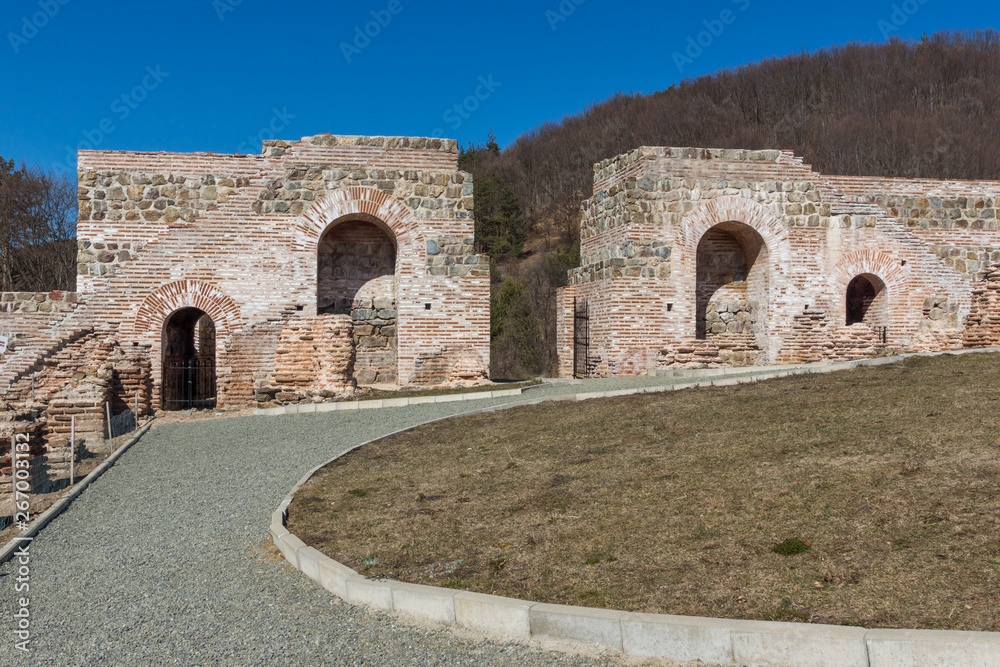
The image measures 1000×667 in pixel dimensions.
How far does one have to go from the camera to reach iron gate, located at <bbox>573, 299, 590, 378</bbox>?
65.3 feet

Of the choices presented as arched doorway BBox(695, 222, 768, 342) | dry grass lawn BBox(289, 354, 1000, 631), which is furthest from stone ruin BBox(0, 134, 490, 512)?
dry grass lawn BBox(289, 354, 1000, 631)

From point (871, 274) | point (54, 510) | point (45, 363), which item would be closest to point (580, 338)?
point (871, 274)

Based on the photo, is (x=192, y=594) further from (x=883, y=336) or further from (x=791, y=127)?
(x=791, y=127)

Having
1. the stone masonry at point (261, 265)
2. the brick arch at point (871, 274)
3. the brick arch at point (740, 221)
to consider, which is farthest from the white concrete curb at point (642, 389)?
the brick arch at point (871, 274)

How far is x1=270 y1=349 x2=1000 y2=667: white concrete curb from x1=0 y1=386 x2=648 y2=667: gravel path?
0.13m

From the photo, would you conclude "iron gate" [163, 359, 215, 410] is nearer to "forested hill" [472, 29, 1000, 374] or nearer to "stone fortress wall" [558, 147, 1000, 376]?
"stone fortress wall" [558, 147, 1000, 376]

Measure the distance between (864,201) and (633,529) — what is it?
1627cm

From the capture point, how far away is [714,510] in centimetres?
566

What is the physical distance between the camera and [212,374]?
20.0 metres

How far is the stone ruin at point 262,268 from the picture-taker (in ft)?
52.3

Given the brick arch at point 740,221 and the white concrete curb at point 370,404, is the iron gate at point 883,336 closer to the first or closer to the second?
the brick arch at point 740,221

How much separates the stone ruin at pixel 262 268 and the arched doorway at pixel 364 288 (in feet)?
0.14

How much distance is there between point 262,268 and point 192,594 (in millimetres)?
11842

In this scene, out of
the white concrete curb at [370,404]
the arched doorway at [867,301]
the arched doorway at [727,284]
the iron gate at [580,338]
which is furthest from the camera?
the iron gate at [580,338]
